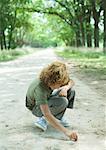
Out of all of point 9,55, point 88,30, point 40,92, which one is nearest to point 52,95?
point 40,92

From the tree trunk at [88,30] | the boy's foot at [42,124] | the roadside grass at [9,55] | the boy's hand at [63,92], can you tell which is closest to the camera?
the boy's hand at [63,92]


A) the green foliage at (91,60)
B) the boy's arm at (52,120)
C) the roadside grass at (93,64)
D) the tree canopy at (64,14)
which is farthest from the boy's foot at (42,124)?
the tree canopy at (64,14)

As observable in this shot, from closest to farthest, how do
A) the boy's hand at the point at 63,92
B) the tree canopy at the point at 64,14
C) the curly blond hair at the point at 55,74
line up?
the curly blond hair at the point at 55,74 → the boy's hand at the point at 63,92 → the tree canopy at the point at 64,14

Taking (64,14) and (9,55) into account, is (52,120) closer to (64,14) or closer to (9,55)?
(9,55)

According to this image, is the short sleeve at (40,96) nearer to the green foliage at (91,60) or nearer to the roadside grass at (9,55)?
the green foliage at (91,60)

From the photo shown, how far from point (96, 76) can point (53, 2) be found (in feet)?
122

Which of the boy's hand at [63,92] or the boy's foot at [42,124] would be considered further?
the boy's foot at [42,124]

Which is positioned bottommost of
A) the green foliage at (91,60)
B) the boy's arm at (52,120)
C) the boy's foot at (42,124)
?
the green foliage at (91,60)

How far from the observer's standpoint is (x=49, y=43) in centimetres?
16038

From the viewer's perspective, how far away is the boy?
5230 mm

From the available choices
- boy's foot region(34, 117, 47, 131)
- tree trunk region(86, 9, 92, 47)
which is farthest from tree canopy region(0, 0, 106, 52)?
boy's foot region(34, 117, 47, 131)

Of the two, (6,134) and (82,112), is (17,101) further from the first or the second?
(6,134)

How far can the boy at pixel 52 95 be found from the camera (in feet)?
17.2

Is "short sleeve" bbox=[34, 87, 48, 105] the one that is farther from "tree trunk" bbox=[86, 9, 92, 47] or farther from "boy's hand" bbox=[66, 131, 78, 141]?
"tree trunk" bbox=[86, 9, 92, 47]
